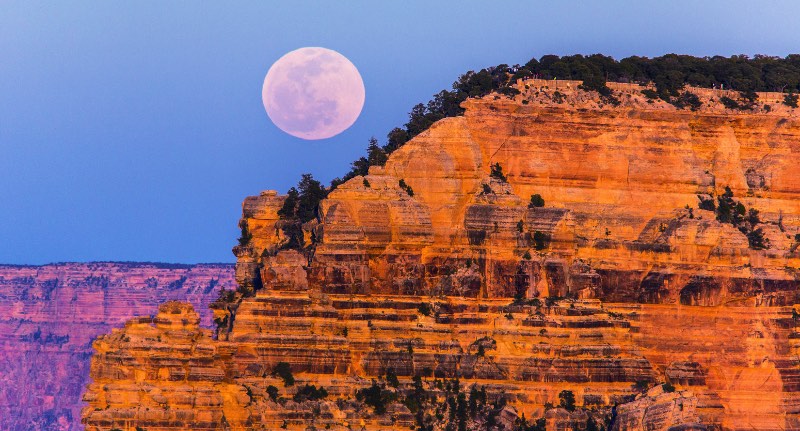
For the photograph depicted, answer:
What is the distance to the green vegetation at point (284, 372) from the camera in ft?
328

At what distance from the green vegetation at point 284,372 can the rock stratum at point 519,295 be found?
0.17 m

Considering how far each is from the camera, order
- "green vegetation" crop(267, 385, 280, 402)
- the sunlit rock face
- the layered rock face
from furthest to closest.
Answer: the layered rock face
the sunlit rock face
"green vegetation" crop(267, 385, 280, 402)

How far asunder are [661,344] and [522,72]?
10815 mm

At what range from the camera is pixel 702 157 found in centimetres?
10844

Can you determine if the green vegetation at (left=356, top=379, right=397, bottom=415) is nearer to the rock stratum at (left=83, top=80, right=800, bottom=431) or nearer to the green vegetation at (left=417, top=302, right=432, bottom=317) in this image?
the rock stratum at (left=83, top=80, right=800, bottom=431)

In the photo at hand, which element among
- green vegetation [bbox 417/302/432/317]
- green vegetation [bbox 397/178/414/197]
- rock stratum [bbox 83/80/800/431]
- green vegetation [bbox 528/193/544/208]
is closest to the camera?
rock stratum [bbox 83/80/800/431]

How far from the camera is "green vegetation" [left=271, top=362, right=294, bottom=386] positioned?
100m

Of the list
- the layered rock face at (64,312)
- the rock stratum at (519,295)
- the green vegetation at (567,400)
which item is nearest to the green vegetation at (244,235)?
the rock stratum at (519,295)

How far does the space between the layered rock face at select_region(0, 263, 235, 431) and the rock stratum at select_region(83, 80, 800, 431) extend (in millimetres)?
39183

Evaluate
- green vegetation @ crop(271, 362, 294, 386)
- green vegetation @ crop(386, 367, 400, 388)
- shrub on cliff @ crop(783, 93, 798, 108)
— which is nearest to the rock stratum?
green vegetation @ crop(386, 367, 400, 388)

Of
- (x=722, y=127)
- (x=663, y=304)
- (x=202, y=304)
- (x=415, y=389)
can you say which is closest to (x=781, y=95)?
(x=722, y=127)

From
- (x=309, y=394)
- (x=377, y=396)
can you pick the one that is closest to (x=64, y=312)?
(x=309, y=394)

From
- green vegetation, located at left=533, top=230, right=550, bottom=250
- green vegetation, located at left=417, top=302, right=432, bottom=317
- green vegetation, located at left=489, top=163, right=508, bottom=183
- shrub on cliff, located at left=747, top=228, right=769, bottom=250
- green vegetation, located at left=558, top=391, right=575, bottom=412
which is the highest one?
green vegetation, located at left=489, top=163, right=508, bottom=183

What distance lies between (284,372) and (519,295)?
27.6 feet
